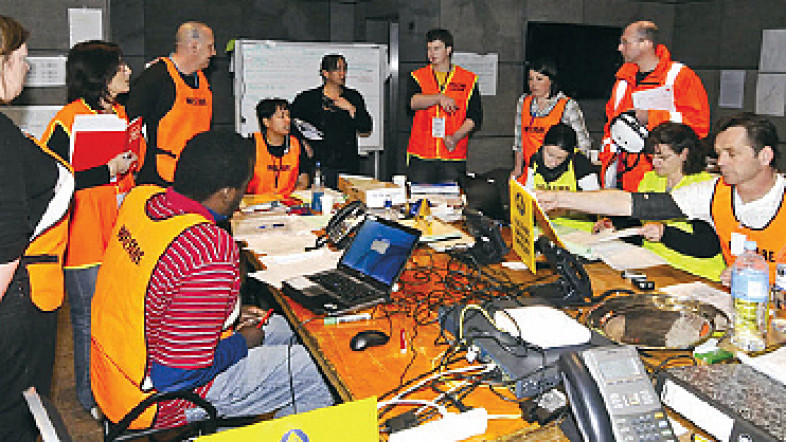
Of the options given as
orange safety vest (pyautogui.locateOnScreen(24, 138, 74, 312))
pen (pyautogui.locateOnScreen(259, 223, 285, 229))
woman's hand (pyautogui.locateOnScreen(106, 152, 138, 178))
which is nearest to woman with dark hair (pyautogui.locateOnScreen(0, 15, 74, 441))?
orange safety vest (pyautogui.locateOnScreen(24, 138, 74, 312))

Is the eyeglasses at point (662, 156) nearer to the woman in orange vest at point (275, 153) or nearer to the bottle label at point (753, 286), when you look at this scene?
the bottle label at point (753, 286)

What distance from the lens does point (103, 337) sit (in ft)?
6.50

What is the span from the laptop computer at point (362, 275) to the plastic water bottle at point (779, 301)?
1148mm

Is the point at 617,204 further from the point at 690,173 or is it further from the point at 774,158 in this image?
the point at 690,173

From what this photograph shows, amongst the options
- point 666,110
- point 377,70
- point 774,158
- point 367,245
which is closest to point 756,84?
point 666,110

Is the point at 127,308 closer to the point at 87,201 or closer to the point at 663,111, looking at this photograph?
the point at 87,201

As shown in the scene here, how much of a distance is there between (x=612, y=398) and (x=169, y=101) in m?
3.39

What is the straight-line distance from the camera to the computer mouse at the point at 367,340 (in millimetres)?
1942

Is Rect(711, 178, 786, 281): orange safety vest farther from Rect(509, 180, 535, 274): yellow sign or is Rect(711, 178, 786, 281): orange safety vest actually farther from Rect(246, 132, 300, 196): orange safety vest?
Rect(246, 132, 300, 196): orange safety vest

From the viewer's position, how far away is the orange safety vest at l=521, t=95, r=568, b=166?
16.1ft

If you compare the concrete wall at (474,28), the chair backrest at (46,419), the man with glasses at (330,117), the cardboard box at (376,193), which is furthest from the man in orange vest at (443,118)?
the chair backrest at (46,419)

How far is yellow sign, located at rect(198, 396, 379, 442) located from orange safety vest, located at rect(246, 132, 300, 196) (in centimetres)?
305

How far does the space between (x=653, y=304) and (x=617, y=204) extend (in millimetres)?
644

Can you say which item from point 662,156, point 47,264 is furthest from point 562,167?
point 47,264
